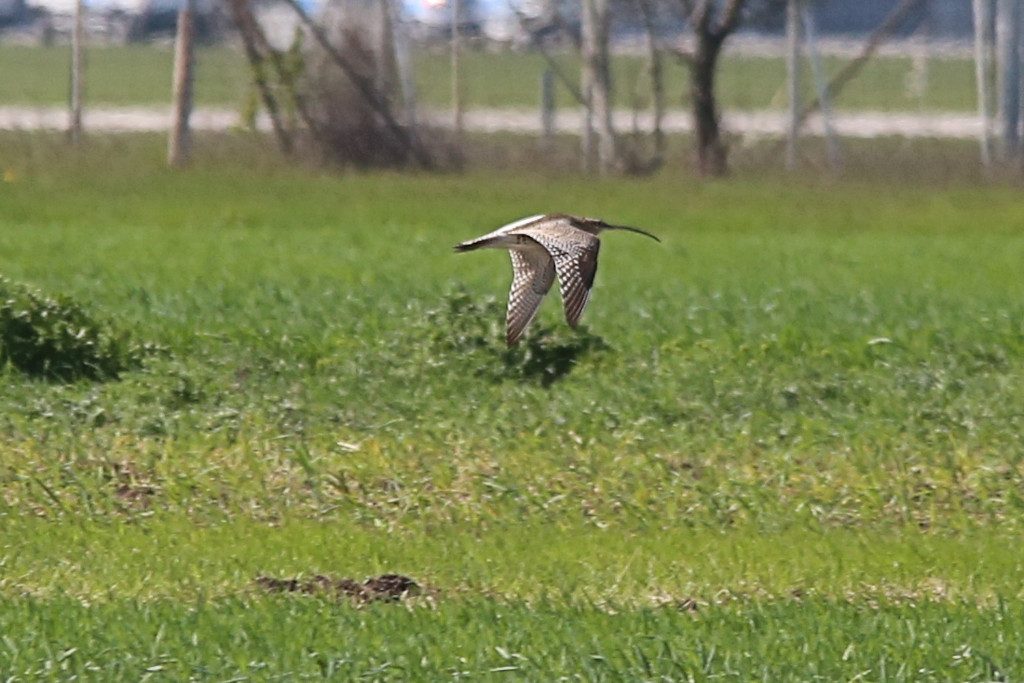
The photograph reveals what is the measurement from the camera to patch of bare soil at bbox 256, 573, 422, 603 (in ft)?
22.9

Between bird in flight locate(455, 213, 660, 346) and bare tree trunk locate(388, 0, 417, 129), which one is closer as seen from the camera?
bird in flight locate(455, 213, 660, 346)

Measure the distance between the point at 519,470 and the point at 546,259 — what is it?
283 centimetres

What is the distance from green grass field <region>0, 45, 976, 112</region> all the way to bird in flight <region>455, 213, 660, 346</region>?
80.8ft

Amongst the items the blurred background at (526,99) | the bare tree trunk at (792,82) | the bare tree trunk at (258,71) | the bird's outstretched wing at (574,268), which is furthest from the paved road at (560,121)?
the bird's outstretched wing at (574,268)

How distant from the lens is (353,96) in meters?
21.8

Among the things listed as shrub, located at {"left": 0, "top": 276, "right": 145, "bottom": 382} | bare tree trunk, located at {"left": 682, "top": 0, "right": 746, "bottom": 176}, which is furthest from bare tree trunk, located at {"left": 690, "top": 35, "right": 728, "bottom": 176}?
shrub, located at {"left": 0, "top": 276, "right": 145, "bottom": 382}

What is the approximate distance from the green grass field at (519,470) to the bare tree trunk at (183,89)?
607 cm

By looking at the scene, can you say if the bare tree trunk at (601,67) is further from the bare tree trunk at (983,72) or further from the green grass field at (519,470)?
the green grass field at (519,470)

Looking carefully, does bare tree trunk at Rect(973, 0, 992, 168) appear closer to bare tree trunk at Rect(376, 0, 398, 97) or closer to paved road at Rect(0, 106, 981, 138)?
Answer: paved road at Rect(0, 106, 981, 138)

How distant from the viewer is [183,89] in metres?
21.4

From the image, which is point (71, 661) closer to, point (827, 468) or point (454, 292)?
point (827, 468)

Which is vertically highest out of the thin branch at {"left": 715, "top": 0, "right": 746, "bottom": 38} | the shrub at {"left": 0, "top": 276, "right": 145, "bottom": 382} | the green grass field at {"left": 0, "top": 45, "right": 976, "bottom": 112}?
the thin branch at {"left": 715, "top": 0, "right": 746, "bottom": 38}

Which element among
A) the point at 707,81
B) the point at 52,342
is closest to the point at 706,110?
the point at 707,81

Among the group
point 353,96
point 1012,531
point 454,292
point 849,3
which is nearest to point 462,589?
point 1012,531
